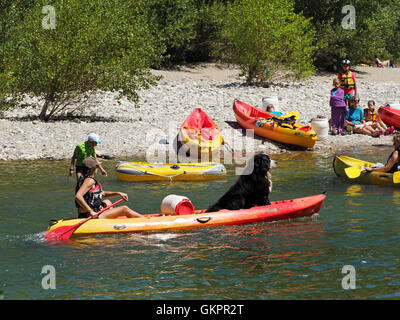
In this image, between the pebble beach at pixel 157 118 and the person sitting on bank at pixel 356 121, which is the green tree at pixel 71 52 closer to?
the pebble beach at pixel 157 118

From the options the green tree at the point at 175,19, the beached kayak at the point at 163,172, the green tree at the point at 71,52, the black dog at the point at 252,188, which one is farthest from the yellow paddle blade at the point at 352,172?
the green tree at the point at 175,19

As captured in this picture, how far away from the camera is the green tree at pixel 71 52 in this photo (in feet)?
61.9

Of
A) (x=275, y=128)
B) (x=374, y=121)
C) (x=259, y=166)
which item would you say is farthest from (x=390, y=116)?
(x=259, y=166)

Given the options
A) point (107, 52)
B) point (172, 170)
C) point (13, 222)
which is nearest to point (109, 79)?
point (107, 52)

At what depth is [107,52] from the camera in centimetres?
1984

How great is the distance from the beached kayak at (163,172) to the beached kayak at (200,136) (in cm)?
231

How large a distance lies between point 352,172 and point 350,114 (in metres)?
6.74

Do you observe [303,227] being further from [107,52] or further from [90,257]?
[107,52]

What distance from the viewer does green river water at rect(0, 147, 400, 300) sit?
756 centimetres

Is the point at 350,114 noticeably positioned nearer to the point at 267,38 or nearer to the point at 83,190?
the point at 267,38

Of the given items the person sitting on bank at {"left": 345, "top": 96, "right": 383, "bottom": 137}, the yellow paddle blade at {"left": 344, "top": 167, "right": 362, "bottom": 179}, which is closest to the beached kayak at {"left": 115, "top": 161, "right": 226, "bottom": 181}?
the yellow paddle blade at {"left": 344, "top": 167, "right": 362, "bottom": 179}

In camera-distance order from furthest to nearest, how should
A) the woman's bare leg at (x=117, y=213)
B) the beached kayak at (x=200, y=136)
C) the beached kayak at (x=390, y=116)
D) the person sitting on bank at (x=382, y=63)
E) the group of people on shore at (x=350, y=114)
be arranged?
the person sitting on bank at (x=382, y=63) < the beached kayak at (x=390, y=116) < the group of people on shore at (x=350, y=114) < the beached kayak at (x=200, y=136) < the woman's bare leg at (x=117, y=213)

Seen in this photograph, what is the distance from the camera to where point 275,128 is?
18.4m

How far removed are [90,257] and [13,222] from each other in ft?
8.10
